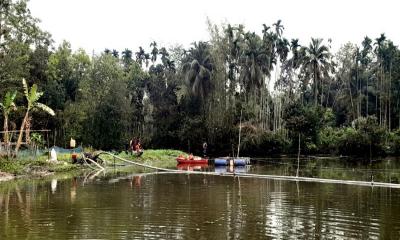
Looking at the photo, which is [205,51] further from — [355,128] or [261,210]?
[261,210]

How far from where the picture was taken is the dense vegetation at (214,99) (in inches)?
1981

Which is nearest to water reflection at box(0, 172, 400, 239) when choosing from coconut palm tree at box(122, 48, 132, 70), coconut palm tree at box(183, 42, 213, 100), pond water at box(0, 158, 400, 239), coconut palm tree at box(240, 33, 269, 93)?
pond water at box(0, 158, 400, 239)

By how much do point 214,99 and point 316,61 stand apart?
45.8 ft

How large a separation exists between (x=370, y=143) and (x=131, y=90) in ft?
97.7

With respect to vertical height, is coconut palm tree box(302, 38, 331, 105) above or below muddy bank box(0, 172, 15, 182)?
above

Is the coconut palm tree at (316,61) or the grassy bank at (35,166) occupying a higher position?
the coconut palm tree at (316,61)

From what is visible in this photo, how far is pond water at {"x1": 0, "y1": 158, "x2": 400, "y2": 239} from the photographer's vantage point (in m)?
11.5

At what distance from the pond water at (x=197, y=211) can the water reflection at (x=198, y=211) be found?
0.08 feet

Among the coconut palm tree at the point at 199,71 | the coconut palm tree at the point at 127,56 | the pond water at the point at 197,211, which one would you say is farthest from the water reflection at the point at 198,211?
the coconut palm tree at the point at 127,56

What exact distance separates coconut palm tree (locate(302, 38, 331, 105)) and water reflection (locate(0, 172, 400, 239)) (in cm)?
3902

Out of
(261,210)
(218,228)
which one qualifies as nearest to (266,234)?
(218,228)

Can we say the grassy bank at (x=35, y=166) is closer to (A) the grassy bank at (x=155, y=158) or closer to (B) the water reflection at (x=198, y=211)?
(A) the grassy bank at (x=155, y=158)

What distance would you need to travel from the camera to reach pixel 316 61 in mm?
59156

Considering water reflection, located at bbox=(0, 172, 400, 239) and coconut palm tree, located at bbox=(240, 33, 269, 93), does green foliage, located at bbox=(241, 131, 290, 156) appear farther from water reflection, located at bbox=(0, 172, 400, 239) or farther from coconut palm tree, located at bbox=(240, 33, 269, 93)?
water reflection, located at bbox=(0, 172, 400, 239)
